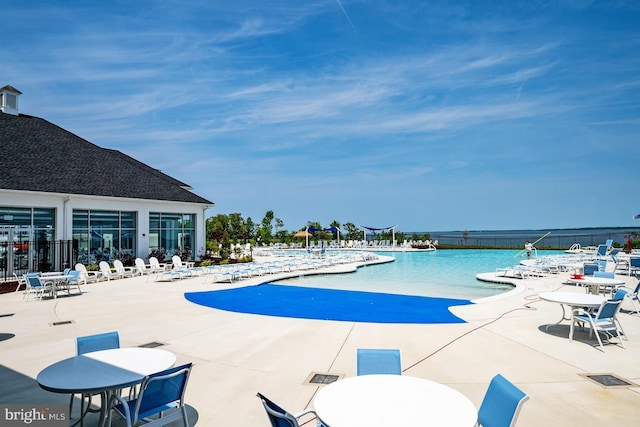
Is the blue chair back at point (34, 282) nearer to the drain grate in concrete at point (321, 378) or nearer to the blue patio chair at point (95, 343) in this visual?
the blue patio chair at point (95, 343)

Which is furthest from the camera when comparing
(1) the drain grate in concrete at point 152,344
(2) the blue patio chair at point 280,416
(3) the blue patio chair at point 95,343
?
(1) the drain grate in concrete at point 152,344

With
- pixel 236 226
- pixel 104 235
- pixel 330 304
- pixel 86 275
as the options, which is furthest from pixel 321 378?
pixel 236 226

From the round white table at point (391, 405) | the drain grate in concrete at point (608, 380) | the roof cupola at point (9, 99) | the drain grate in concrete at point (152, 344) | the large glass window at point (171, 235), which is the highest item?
the roof cupola at point (9, 99)

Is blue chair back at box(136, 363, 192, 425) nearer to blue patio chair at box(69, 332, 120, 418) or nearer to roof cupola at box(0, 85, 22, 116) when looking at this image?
blue patio chair at box(69, 332, 120, 418)

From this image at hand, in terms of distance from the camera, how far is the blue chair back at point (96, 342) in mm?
4523

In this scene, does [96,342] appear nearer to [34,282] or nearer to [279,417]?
[279,417]

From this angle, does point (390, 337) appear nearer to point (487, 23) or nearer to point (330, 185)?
point (487, 23)

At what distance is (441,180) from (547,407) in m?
53.5

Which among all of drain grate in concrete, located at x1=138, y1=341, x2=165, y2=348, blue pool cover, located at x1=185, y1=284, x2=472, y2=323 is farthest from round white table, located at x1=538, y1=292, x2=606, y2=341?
drain grate in concrete, located at x1=138, y1=341, x2=165, y2=348

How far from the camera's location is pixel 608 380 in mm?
5457

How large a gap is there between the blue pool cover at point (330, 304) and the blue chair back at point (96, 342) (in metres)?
6.51

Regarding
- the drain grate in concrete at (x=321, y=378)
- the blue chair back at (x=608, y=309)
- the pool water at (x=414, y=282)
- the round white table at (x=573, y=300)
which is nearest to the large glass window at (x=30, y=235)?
the pool water at (x=414, y=282)

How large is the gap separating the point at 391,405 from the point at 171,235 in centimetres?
2247

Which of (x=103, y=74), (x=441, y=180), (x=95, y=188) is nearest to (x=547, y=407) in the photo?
(x=95, y=188)
